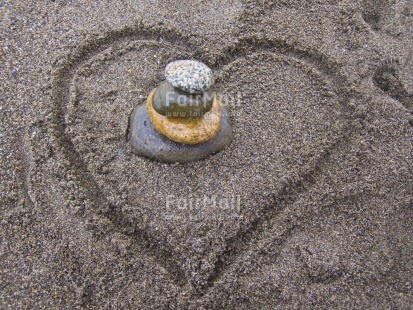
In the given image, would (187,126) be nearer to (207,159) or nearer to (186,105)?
(186,105)

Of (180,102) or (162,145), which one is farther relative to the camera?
(162,145)

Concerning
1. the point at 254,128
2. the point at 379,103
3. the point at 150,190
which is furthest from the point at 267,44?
the point at 150,190

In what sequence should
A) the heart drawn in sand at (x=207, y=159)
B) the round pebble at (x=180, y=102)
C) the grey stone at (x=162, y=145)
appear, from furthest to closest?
the grey stone at (x=162, y=145)
the heart drawn in sand at (x=207, y=159)
the round pebble at (x=180, y=102)

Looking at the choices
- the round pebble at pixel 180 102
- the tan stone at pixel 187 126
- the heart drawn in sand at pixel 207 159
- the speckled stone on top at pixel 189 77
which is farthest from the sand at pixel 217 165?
the speckled stone on top at pixel 189 77

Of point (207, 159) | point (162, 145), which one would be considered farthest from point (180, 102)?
point (207, 159)

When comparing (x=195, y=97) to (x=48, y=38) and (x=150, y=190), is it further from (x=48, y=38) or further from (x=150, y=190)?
(x=48, y=38)

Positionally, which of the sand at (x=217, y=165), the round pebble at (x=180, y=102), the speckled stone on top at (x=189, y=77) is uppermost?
the speckled stone on top at (x=189, y=77)

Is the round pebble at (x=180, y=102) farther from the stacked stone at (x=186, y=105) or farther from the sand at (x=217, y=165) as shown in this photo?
the sand at (x=217, y=165)
